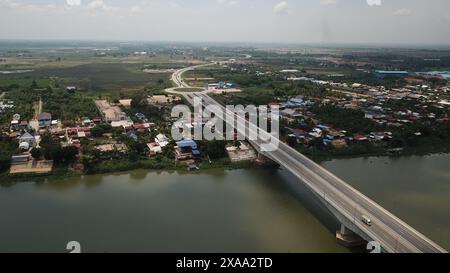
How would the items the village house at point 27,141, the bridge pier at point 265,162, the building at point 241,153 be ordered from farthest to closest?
the village house at point 27,141
the building at point 241,153
the bridge pier at point 265,162

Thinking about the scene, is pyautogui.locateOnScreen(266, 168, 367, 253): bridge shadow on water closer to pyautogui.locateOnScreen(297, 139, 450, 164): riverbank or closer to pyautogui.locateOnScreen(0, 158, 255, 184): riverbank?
pyautogui.locateOnScreen(0, 158, 255, 184): riverbank

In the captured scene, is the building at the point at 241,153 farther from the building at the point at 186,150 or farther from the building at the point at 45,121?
the building at the point at 45,121

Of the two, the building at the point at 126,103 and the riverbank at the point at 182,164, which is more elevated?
the building at the point at 126,103

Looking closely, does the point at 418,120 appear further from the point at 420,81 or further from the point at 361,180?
the point at 420,81

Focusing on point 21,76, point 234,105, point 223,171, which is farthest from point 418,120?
point 21,76

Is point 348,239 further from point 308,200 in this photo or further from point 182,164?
A: point 182,164

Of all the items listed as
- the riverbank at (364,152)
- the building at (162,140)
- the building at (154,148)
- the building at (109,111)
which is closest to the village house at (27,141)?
the building at (109,111)

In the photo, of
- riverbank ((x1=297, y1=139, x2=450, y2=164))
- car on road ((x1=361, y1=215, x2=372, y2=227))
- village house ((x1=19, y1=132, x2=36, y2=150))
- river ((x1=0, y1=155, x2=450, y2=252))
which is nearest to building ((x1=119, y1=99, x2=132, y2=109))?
village house ((x1=19, y1=132, x2=36, y2=150))
